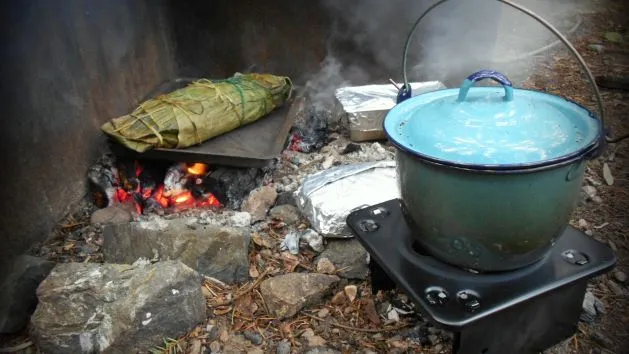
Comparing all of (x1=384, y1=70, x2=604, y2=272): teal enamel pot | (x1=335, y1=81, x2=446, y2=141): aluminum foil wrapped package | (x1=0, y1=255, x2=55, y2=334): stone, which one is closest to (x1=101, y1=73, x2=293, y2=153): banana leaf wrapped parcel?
(x1=335, y1=81, x2=446, y2=141): aluminum foil wrapped package

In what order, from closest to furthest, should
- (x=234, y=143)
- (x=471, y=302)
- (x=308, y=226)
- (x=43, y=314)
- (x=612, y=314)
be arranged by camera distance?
(x=471, y=302), (x=43, y=314), (x=612, y=314), (x=308, y=226), (x=234, y=143)

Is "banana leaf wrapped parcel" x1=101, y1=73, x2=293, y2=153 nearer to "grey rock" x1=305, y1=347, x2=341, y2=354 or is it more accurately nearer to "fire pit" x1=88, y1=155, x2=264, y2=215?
"fire pit" x1=88, y1=155, x2=264, y2=215

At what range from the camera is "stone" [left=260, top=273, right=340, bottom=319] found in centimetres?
272

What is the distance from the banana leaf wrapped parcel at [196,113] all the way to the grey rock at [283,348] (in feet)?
5.98

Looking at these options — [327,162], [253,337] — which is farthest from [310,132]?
[253,337]

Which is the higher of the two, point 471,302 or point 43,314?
point 471,302

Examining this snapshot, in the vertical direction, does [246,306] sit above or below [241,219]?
below

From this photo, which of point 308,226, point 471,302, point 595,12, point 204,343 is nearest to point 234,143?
point 308,226

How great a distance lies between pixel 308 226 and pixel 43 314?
164 cm

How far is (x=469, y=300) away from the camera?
203 centimetres

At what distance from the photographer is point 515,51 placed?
662cm

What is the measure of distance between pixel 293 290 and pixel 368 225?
596 mm

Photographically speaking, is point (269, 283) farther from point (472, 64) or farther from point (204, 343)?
point (472, 64)

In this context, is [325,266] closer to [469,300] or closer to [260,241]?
[260,241]
